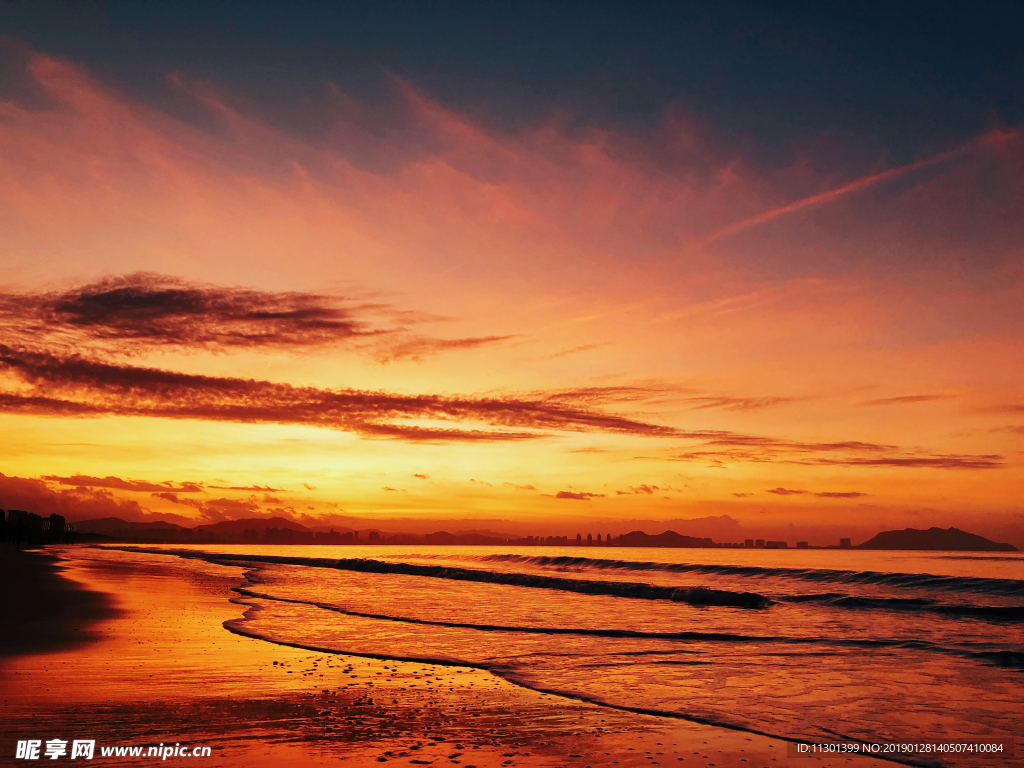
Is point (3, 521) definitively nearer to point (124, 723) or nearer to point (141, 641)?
point (141, 641)

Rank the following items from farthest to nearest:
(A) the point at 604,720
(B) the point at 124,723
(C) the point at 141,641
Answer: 1. (C) the point at 141,641
2. (A) the point at 604,720
3. (B) the point at 124,723

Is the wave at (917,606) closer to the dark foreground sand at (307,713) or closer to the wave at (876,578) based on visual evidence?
the wave at (876,578)

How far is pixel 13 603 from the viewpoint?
73.9 feet

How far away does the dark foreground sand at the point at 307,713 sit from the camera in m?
8.62

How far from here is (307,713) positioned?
1037cm

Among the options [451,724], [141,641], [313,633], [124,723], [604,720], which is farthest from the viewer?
[313,633]

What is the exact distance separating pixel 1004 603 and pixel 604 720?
29.2 meters

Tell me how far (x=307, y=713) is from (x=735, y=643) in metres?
13.9

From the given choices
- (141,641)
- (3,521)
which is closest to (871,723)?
(141,641)

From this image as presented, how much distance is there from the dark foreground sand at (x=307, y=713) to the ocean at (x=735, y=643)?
1262 mm

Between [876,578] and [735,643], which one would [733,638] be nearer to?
[735,643]

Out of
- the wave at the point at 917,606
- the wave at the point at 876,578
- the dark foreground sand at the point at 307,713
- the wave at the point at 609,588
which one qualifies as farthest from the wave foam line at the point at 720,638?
the wave at the point at 876,578

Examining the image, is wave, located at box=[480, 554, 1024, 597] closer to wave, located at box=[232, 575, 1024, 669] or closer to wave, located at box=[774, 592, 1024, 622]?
wave, located at box=[774, 592, 1024, 622]

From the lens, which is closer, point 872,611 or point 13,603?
point 13,603
